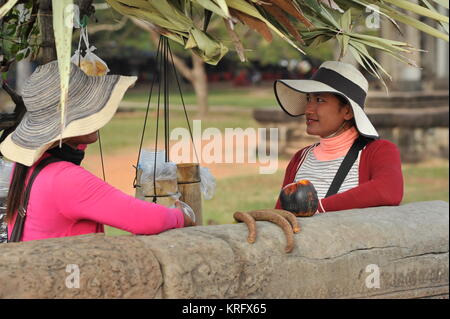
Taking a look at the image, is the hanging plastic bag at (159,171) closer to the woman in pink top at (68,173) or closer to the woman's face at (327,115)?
the woman in pink top at (68,173)

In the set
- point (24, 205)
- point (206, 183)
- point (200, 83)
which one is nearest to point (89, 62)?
point (206, 183)

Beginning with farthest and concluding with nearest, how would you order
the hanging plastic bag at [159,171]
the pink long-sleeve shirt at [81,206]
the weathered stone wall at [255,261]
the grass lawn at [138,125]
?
the grass lawn at [138,125] < the hanging plastic bag at [159,171] < the pink long-sleeve shirt at [81,206] < the weathered stone wall at [255,261]

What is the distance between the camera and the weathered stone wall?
7.86ft

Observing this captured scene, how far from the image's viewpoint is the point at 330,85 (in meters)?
3.85

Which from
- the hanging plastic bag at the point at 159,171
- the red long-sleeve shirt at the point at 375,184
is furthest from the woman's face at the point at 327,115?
the hanging plastic bag at the point at 159,171

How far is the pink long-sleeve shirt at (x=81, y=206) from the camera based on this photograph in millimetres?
2697

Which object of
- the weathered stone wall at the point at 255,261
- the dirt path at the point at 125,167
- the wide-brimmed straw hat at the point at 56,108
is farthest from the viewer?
the dirt path at the point at 125,167

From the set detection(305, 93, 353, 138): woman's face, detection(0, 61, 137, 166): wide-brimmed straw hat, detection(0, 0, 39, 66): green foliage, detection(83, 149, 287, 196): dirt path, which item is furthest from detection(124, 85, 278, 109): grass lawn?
detection(0, 61, 137, 166): wide-brimmed straw hat

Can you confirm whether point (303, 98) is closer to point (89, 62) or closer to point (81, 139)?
point (89, 62)

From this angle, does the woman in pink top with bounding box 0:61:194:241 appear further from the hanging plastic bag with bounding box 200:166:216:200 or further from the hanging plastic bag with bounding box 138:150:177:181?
the hanging plastic bag with bounding box 200:166:216:200

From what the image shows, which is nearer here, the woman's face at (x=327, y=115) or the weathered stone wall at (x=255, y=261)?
the weathered stone wall at (x=255, y=261)

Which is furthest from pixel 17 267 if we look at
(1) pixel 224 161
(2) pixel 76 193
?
(1) pixel 224 161
